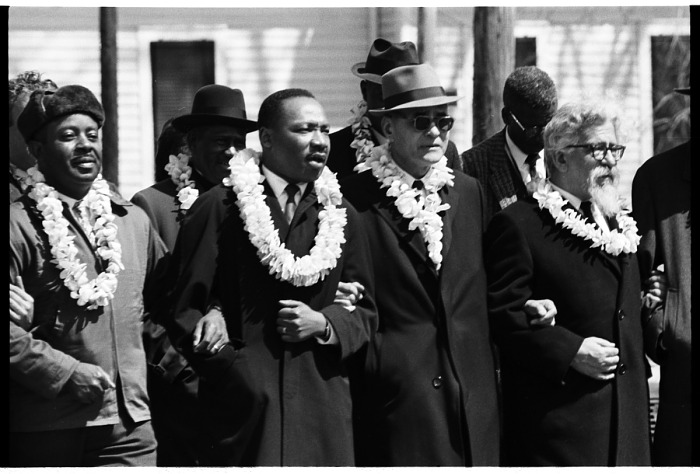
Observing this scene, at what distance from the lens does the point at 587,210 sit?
20.5ft

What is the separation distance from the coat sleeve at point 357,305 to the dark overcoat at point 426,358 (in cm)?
8

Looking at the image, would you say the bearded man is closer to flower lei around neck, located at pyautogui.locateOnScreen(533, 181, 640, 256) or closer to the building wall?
flower lei around neck, located at pyautogui.locateOnScreen(533, 181, 640, 256)

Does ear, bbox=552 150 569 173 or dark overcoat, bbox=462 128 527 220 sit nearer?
ear, bbox=552 150 569 173

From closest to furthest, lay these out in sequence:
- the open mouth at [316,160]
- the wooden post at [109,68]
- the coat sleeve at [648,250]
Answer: the open mouth at [316,160], the coat sleeve at [648,250], the wooden post at [109,68]

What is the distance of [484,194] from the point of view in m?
6.74

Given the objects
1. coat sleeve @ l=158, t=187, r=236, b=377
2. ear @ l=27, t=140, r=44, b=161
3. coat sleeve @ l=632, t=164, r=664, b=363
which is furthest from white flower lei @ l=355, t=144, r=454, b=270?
ear @ l=27, t=140, r=44, b=161

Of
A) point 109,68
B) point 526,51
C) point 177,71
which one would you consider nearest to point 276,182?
point 109,68

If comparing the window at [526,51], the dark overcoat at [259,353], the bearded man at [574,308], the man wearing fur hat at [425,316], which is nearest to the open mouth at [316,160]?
the dark overcoat at [259,353]

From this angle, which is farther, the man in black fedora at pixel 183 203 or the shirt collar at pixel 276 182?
the man in black fedora at pixel 183 203

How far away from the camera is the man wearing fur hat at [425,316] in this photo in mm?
6051

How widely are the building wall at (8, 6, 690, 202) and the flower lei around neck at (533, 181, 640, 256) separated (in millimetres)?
7692

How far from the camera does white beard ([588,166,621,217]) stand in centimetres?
617

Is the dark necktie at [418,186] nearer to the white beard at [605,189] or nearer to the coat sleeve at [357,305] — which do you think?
the coat sleeve at [357,305]

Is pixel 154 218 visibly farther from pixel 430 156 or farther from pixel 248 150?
pixel 430 156
